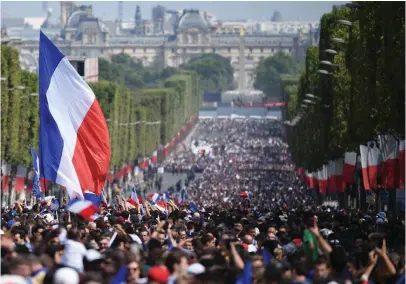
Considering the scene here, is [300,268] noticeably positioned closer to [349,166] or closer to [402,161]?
[402,161]

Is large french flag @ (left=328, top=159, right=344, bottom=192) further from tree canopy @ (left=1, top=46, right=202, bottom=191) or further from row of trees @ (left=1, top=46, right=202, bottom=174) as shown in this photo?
row of trees @ (left=1, top=46, right=202, bottom=174)

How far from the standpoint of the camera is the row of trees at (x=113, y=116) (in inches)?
2837

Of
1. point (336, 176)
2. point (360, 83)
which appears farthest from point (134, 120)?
point (360, 83)

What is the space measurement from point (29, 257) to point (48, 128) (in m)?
12.0

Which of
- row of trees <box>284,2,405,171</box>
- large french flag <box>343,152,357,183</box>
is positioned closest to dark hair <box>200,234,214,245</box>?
row of trees <box>284,2,405,171</box>

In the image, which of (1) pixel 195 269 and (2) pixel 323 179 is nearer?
(1) pixel 195 269

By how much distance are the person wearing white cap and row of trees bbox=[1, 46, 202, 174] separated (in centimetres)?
3839

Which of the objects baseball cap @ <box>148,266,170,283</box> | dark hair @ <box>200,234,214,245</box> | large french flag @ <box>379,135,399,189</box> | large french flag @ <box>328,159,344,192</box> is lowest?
large french flag @ <box>328,159,344,192</box>

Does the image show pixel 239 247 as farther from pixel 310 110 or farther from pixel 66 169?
pixel 310 110

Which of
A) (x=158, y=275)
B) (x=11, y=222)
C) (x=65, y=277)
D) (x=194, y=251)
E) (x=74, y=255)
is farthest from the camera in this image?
(x=11, y=222)

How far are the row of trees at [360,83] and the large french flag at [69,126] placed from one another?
33.4 feet

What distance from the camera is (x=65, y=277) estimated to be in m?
17.4

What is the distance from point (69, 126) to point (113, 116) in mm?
79323

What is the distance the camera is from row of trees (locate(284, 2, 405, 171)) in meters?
43.0
